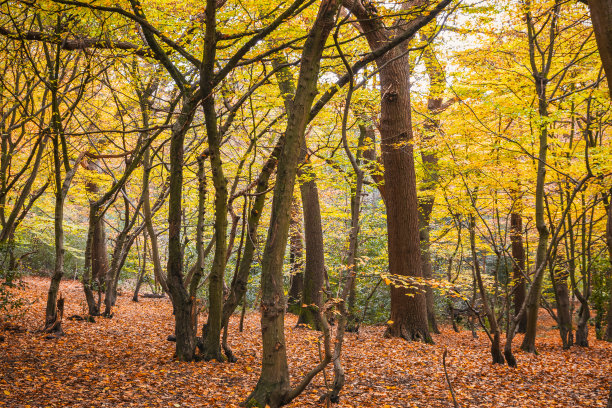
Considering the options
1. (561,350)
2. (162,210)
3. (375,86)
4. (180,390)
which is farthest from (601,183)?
(162,210)

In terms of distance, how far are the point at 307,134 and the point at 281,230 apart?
5.63 metres

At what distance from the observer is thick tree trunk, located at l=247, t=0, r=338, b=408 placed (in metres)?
3.64

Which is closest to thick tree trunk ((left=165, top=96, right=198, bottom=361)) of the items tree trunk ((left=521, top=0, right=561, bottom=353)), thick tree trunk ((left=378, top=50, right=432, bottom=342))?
thick tree trunk ((left=378, top=50, right=432, bottom=342))

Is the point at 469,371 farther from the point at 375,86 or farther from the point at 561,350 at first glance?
the point at 375,86

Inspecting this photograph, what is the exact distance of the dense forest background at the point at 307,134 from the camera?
171 inches

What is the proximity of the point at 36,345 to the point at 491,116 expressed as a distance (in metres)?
9.56

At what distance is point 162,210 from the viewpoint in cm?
1383

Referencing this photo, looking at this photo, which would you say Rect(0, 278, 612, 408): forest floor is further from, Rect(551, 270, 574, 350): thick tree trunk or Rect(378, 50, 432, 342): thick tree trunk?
Rect(378, 50, 432, 342): thick tree trunk

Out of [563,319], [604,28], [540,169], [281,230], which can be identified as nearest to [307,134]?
[540,169]

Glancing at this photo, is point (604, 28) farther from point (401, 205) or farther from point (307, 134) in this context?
point (307, 134)

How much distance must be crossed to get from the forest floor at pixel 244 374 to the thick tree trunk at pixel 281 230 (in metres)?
Result: 0.68

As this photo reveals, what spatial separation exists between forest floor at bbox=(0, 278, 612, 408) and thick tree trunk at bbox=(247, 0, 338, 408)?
68cm

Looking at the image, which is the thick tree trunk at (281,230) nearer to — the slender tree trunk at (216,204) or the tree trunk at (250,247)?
the slender tree trunk at (216,204)

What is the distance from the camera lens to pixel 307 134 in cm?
901
